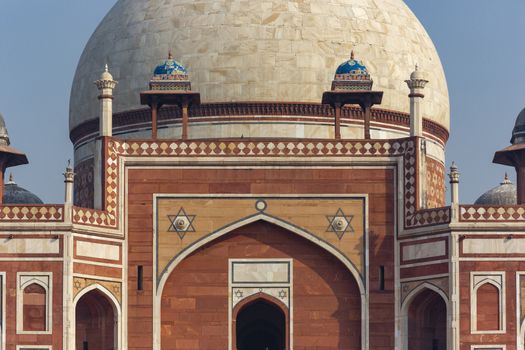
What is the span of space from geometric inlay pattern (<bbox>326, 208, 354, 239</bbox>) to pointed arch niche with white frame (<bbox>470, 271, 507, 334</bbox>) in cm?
265

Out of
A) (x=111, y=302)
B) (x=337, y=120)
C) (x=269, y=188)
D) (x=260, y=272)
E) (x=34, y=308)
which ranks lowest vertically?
(x=34, y=308)

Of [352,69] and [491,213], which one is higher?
[352,69]

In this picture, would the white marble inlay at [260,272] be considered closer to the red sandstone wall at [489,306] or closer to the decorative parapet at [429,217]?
the decorative parapet at [429,217]

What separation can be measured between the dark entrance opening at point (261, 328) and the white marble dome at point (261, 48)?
13.8 feet

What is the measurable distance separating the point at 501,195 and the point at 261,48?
7332 millimetres

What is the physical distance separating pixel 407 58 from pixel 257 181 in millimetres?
5973

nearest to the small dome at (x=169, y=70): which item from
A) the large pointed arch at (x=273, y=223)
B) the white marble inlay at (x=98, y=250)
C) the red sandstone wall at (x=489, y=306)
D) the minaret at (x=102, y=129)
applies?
the minaret at (x=102, y=129)

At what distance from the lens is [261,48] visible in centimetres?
4241

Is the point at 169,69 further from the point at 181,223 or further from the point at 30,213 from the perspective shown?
the point at 30,213

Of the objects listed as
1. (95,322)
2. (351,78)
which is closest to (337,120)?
(351,78)

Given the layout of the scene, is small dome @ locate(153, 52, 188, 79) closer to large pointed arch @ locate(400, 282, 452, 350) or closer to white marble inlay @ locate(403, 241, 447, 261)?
white marble inlay @ locate(403, 241, 447, 261)

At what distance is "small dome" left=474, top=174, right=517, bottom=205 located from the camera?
152 ft

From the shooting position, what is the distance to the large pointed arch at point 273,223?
38.6 meters

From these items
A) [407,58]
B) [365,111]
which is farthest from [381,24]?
[365,111]
